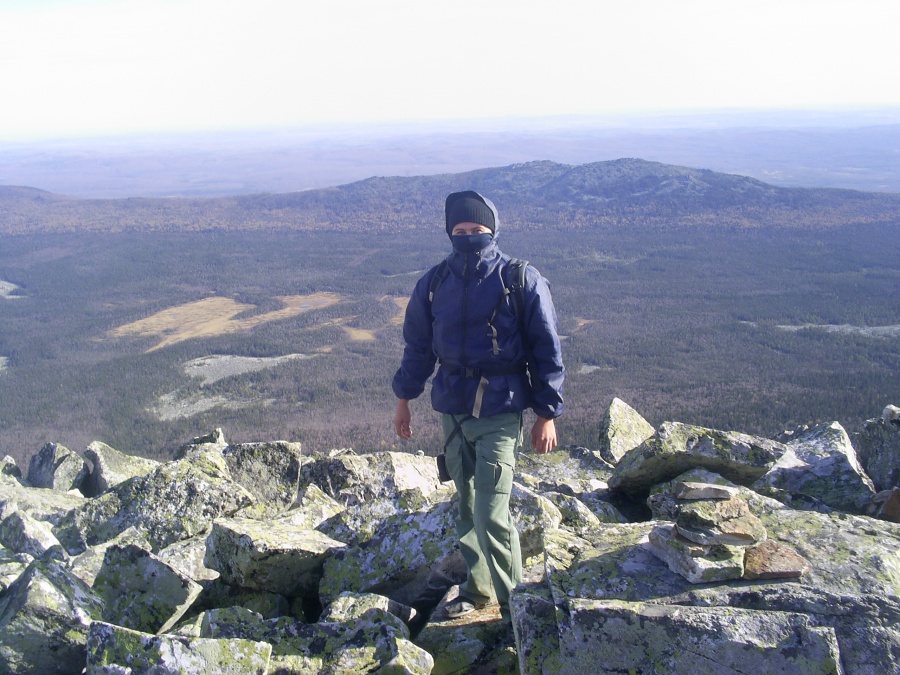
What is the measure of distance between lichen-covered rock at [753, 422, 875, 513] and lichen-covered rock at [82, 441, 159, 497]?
32.5ft

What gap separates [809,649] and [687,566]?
0.88 m

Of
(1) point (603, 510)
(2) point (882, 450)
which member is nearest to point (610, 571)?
(1) point (603, 510)

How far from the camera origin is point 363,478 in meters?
9.30

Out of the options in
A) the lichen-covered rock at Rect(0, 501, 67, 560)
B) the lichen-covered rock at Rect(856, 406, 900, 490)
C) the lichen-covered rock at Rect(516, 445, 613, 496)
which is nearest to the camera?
the lichen-covered rock at Rect(0, 501, 67, 560)

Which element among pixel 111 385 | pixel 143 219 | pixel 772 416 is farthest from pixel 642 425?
pixel 143 219

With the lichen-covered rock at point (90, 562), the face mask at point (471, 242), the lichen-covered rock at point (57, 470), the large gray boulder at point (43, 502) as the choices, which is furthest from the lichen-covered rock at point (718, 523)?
the lichen-covered rock at point (57, 470)

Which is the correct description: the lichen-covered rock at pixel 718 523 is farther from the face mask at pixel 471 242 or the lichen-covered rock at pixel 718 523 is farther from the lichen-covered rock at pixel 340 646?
the face mask at pixel 471 242

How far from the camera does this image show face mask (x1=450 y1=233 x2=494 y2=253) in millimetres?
5359

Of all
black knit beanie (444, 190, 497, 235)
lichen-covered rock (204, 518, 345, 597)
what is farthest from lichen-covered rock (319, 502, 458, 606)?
black knit beanie (444, 190, 497, 235)

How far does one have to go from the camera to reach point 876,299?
221ft

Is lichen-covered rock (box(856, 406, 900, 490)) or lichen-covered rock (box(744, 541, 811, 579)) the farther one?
lichen-covered rock (box(856, 406, 900, 490))

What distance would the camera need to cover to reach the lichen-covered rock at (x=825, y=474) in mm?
7645

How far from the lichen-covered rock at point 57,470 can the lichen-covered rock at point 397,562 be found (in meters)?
8.50

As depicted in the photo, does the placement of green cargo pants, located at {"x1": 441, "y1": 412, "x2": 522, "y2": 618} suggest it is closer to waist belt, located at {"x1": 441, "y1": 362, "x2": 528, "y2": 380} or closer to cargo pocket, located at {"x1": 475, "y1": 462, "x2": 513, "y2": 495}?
cargo pocket, located at {"x1": 475, "y1": 462, "x2": 513, "y2": 495}
